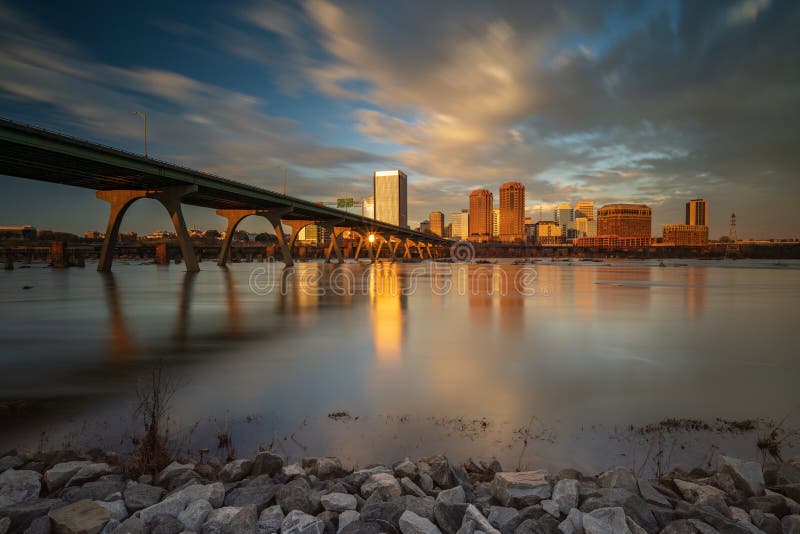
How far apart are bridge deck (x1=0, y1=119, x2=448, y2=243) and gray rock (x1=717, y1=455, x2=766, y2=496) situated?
43.5 metres

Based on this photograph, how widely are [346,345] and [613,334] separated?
928 centimetres

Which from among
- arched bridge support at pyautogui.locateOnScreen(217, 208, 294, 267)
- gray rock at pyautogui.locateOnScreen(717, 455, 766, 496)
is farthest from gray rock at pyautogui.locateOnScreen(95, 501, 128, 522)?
arched bridge support at pyautogui.locateOnScreen(217, 208, 294, 267)

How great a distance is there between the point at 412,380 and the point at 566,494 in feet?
15.4

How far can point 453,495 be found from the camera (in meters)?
4.37

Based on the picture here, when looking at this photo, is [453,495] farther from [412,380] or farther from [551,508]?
[412,380]

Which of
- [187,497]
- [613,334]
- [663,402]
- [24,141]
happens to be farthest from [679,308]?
[24,141]

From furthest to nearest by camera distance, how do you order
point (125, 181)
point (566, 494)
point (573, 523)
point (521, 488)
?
1. point (125, 181)
2. point (521, 488)
3. point (566, 494)
4. point (573, 523)

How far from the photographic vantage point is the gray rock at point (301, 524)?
3.86 meters

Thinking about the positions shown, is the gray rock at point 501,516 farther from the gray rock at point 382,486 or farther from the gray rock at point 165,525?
the gray rock at point 165,525

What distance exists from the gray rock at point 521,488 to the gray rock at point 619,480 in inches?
26.4

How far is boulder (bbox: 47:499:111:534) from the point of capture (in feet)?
12.2

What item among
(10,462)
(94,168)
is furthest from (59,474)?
(94,168)

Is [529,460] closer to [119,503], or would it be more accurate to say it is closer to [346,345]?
[119,503]

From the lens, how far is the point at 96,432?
20.1 feet
